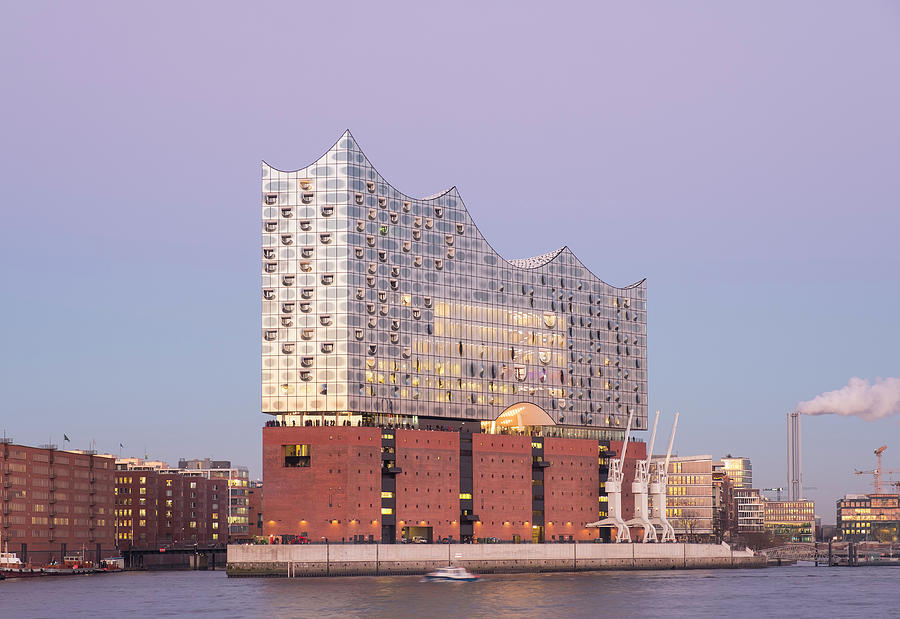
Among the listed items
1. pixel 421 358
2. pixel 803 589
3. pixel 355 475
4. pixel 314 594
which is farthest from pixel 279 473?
pixel 803 589

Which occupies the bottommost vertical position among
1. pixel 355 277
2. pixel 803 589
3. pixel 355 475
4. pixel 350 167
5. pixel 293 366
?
pixel 803 589

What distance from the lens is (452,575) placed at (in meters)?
172

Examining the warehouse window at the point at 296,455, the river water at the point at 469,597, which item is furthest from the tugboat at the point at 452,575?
the warehouse window at the point at 296,455

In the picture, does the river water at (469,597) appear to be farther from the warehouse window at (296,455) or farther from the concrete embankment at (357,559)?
the warehouse window at (296,455)

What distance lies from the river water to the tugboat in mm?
2786

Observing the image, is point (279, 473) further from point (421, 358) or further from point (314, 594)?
point (314, 594)

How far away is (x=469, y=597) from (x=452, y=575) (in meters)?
31.8

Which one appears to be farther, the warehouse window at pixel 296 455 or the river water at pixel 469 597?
the warehouse window at pixel 296 455

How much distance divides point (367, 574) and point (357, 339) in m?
31.0

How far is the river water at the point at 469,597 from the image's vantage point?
124000 mm

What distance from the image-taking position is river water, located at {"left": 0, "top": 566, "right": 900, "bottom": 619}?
124000 millimetres

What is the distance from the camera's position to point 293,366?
7372 inches

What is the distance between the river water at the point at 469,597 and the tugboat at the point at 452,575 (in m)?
2.79

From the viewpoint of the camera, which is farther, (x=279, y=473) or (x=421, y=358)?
(x=421, y=358)
